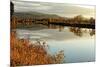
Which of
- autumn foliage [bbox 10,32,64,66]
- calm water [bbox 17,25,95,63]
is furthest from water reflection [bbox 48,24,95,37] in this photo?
autumn foliage [bbox 10,32,64,66]

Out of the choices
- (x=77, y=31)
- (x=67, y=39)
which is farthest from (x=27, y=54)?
(x=77, y=31)

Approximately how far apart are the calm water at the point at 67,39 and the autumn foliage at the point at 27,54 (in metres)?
0.06

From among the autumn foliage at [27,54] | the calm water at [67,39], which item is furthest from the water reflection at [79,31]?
the autumn foliage at [27,54]

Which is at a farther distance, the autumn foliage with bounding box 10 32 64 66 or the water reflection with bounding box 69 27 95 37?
the water reflection with bounding box 69 27 95 37

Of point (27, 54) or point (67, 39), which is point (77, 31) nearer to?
point (67, 39)

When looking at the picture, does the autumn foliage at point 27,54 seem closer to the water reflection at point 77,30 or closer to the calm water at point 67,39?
the calm water at point 67,39

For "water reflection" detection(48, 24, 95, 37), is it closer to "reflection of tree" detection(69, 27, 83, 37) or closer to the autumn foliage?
"reflection of tree" detection(69, 27, 83, 37)

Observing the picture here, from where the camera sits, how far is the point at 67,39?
2.44 meters

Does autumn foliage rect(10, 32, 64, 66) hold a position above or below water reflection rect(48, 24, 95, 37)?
below

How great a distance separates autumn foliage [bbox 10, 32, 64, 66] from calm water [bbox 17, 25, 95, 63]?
6 cm

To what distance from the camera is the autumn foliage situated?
2.20 metres

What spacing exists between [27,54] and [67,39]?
50cm
